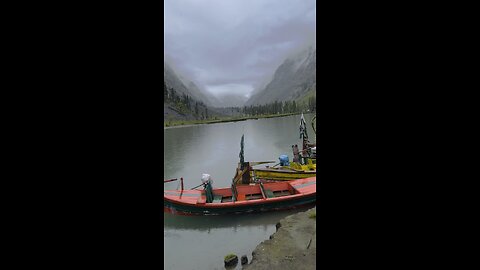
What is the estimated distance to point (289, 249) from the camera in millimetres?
6406

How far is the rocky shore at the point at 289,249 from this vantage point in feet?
19.1

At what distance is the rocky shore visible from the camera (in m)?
5.82

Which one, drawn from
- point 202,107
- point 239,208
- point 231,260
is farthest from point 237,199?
point 202,107

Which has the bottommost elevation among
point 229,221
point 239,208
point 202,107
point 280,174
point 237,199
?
point 229,221

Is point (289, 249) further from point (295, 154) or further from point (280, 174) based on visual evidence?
point (295, 154)

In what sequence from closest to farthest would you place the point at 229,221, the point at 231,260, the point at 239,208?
the point at 231,260
the point at 239,208
the point at 229,221

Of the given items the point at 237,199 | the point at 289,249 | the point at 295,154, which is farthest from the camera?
the point at 295,154

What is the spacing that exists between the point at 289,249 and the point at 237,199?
5.61 m
